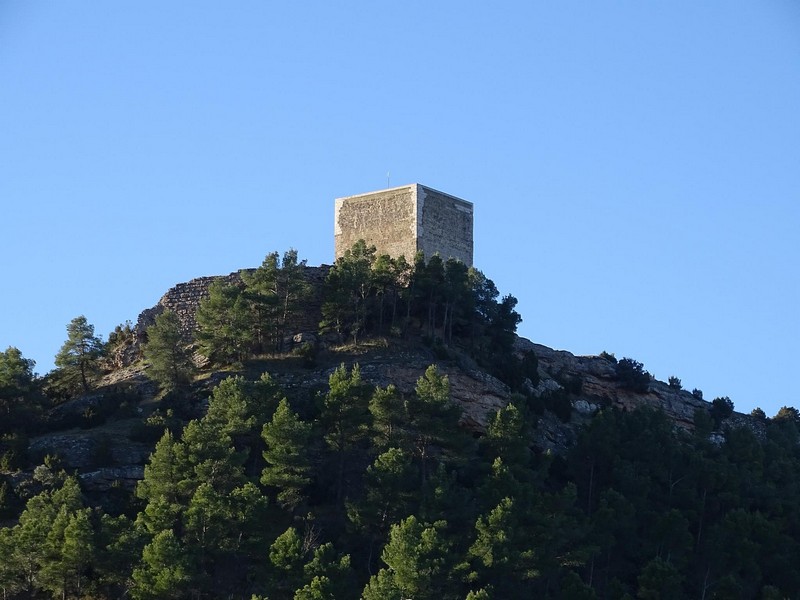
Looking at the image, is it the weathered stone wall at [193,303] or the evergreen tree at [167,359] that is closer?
the evergreen tree at [167,359]

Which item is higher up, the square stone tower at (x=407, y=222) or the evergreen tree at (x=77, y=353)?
the square stone tower at (x=407, y=222)

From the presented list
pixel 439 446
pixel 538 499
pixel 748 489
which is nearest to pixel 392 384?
pixel 439 446

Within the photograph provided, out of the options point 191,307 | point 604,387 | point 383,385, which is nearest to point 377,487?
point 383,385

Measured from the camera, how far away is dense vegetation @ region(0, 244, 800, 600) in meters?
40.9

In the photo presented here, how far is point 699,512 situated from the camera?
4759cm

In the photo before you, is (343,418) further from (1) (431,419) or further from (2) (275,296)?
(2) (275,296)

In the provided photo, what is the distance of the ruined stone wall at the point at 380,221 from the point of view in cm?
5412

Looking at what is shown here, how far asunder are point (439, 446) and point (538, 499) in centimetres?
300

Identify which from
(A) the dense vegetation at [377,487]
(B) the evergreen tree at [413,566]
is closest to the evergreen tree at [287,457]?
(A) the dense vegetation at [377,487]

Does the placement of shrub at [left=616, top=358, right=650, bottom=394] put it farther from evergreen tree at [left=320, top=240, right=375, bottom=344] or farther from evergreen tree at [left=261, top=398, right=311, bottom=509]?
evergreen tree at [left=261, top=398, right=311, bottom=509]

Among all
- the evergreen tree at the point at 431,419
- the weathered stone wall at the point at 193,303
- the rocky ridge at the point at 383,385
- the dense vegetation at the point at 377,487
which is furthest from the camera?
the weathered stone wall at the point at 193,303

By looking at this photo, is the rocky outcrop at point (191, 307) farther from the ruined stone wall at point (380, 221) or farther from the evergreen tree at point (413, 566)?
the evergreen tree at point (413, 566)

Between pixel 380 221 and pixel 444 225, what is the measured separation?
183cm

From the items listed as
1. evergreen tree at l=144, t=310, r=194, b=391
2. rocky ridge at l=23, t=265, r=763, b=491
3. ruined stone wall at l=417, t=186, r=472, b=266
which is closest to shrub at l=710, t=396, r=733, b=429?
rocky ridge at l=23, t=265, r=763, b=491
